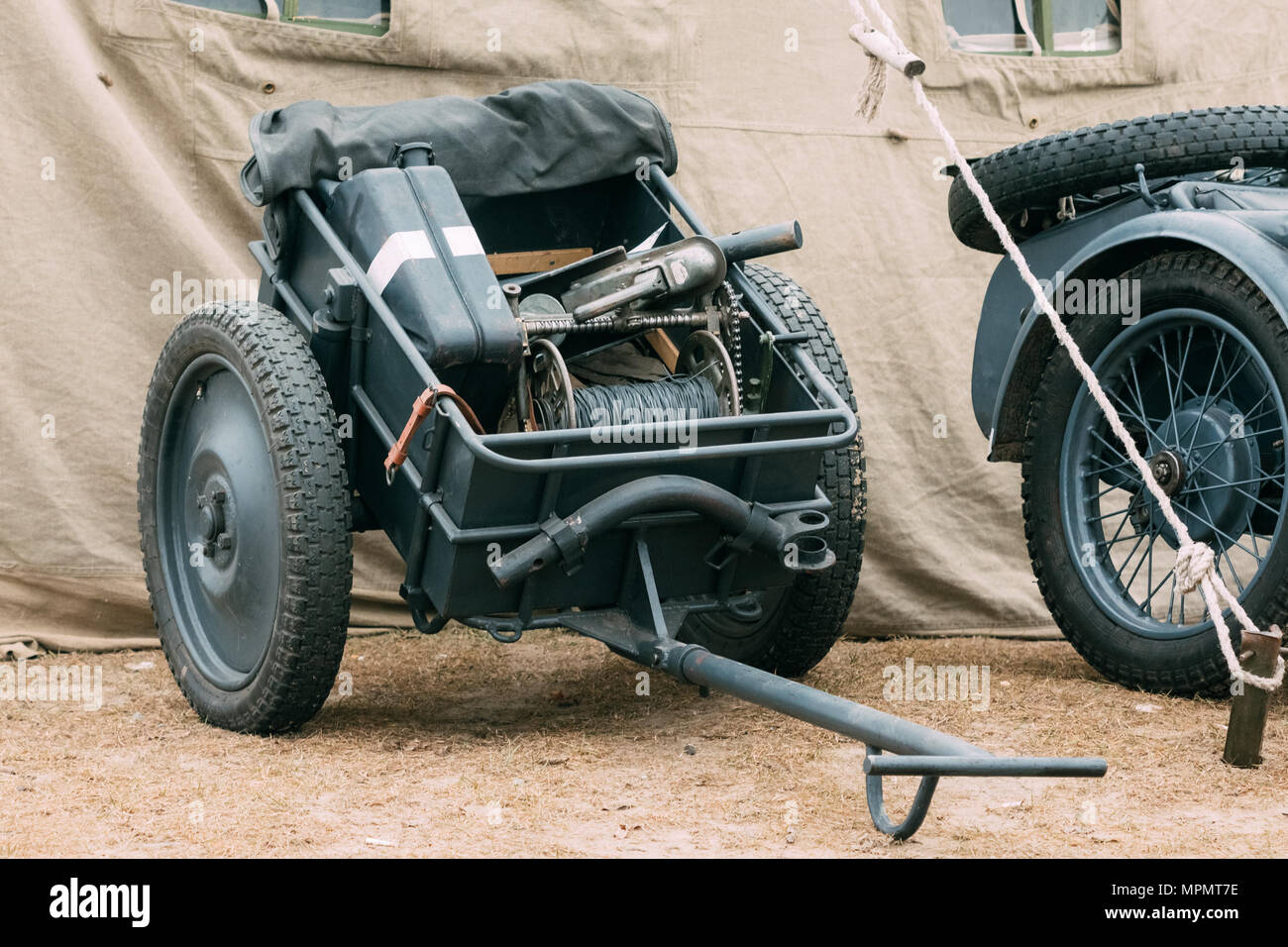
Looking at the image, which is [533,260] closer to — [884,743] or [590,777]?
[590,777]

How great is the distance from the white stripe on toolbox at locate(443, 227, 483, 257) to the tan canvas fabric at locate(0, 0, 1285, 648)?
1.76 metres

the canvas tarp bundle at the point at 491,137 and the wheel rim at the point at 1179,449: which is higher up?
the canvas tarp bundle at the point at 491,137

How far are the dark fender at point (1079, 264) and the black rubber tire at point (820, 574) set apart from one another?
69cm

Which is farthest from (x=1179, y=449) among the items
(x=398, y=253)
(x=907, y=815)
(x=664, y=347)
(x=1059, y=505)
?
(x=398, y=253)

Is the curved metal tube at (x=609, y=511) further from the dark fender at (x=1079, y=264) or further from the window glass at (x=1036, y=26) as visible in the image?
the window glass at (x=1036, y=26)

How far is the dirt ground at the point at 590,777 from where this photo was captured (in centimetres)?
342

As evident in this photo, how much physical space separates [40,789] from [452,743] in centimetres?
105

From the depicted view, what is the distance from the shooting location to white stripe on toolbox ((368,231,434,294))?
425cm

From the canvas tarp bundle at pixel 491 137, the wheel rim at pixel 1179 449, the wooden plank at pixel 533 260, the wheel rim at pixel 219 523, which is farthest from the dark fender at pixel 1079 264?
the wheel rim at pixel 219 523

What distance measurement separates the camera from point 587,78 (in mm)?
6066

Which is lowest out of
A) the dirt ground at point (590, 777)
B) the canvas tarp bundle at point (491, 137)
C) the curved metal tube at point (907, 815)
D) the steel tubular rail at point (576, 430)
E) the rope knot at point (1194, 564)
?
the dirt ground at point (590, 777)

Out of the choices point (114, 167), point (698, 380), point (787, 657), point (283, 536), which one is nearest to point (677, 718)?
point (787, 657)

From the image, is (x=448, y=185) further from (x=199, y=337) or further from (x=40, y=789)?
(x=40, y=789)

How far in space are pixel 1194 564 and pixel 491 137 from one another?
92.5 inches
